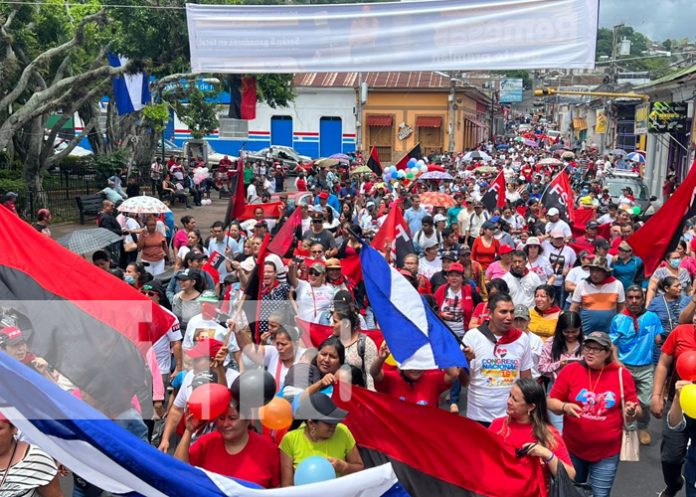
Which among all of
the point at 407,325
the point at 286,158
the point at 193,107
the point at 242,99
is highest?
the point at 242,99

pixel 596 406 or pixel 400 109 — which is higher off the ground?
pixel 400 109

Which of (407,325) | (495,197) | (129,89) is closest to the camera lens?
(407,325)

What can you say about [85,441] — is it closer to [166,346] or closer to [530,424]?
[530,424]

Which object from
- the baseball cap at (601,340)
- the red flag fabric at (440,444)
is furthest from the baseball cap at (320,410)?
the baseball cap at (601,340)

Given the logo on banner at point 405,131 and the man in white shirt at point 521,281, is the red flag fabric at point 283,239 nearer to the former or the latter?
the man in white shirt at point 521,281

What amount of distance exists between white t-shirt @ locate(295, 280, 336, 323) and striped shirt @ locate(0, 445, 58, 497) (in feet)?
13.2

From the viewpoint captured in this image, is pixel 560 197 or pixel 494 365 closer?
pixel 494 365

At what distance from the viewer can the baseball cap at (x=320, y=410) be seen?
4.50m

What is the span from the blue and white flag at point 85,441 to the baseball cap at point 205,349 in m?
2.17

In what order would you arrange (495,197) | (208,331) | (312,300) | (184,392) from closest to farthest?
(184,392)
(208,331)
(312,300)
(495,197)

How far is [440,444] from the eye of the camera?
15.3 ft

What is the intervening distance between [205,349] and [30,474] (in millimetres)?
2055

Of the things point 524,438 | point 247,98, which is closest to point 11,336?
point 524,438

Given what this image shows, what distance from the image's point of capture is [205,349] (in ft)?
19.3
